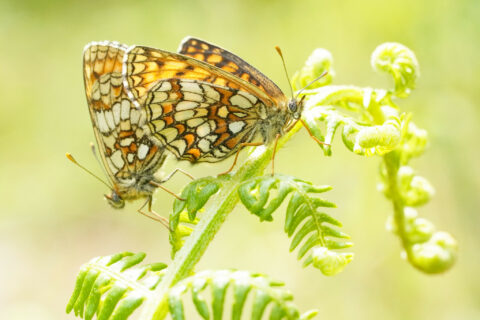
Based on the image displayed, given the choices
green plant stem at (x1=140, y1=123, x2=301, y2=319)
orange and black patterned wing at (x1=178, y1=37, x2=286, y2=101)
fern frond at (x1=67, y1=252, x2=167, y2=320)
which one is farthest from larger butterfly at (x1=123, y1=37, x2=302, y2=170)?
fern frond at (x1=67, y1=252, x2=167, y2=320)

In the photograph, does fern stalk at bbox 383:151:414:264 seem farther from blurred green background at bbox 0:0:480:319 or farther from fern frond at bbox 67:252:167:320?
fern frond at bbox 67:252:167:320

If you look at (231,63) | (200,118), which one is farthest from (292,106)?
(200,118)

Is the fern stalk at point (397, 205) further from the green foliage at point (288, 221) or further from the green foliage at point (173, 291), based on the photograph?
the green foliage at point (173, 291)

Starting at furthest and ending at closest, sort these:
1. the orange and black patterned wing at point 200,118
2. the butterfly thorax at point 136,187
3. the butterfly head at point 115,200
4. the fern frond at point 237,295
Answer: the butterfly head at point 115,200
the butterfly thorax at point 136,187
the orange and black patterned wing at point 200,118
the fern frond at point 237,295

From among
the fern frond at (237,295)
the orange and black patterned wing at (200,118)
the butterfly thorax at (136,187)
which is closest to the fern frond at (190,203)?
the fern frond at (237,295)

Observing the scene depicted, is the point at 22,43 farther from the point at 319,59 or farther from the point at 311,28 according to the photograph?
the point at 319,59

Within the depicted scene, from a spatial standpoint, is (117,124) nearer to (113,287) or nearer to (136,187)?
(136,187)

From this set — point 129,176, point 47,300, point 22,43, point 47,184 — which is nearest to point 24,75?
point 22,43
